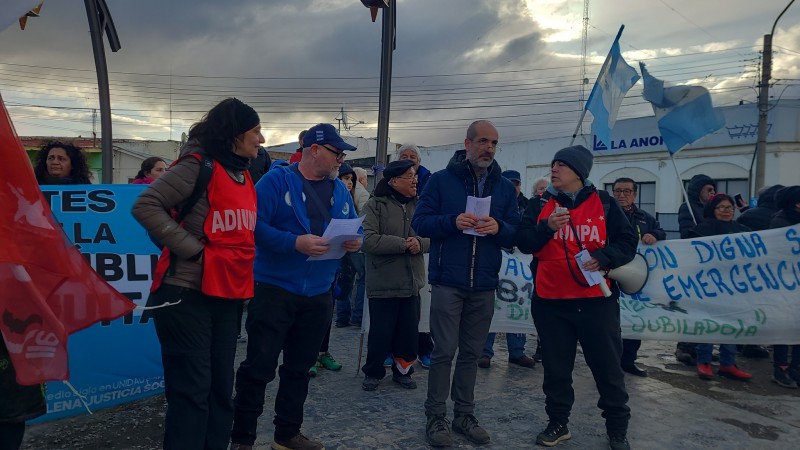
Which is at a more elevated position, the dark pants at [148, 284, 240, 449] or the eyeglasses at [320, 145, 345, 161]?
the eyeglasses at [320, 145, 345, 161]

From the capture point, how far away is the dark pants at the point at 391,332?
5156mm

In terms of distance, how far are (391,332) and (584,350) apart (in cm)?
182

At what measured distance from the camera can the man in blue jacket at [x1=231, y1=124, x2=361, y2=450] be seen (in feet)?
11.5

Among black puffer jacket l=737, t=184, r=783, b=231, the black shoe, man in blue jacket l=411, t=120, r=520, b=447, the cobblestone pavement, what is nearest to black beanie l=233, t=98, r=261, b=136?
man in blue jacket l=411, t=120, r=520, b=447

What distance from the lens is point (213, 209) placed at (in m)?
2.89

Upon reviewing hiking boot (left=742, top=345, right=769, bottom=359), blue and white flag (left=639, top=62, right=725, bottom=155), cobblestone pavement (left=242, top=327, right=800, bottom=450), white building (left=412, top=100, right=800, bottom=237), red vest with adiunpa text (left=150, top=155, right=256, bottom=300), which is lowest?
cobblestone pavement (left=242, top=327, right=800, bottom=450)

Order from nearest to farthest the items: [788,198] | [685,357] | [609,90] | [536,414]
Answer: [536,414] < [788,198] < [685,357] < [609,90]

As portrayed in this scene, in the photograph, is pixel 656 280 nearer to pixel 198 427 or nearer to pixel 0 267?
pixel 198 427

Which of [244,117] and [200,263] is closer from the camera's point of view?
[200,263]

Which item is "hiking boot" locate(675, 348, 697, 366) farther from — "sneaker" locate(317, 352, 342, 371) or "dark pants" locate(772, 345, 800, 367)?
"sneaker" locate(317, 352, 342, 371)

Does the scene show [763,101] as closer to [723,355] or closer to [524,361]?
[723,355]

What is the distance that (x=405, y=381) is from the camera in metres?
5.22

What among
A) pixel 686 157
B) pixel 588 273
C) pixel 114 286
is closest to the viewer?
pixel 588 273

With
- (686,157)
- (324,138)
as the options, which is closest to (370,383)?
Answer: (324,138)
